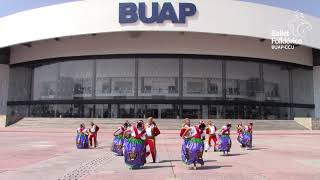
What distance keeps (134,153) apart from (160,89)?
35057 millimetres

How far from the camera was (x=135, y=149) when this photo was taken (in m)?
12.0

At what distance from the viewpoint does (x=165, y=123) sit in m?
40.0

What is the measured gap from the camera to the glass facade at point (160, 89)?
4694cm

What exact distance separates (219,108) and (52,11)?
2311 cm

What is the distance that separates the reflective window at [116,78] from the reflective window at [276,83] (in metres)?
17.2

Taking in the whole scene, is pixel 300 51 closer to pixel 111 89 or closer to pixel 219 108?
pixel 219 108

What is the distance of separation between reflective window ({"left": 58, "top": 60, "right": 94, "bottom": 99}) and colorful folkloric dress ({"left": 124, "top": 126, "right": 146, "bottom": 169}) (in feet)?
120

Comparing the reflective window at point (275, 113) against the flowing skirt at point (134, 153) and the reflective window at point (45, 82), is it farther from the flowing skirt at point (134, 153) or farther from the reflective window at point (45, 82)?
the flowing skirt at point (134, 153)

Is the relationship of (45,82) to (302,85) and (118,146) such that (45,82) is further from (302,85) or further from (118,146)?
(118,146)

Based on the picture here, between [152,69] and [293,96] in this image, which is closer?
[152,69]

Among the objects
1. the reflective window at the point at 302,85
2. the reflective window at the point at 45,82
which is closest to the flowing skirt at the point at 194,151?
the reflective window at the point at 45,82

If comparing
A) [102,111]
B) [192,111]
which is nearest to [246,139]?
[192,111]

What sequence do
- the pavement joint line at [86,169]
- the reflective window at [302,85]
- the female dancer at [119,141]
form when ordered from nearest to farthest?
the pavement joint line at [86,169] < the female dancer at [119,141] < the reflective window at [302,85]

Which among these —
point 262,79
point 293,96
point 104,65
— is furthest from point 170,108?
point 293,96
